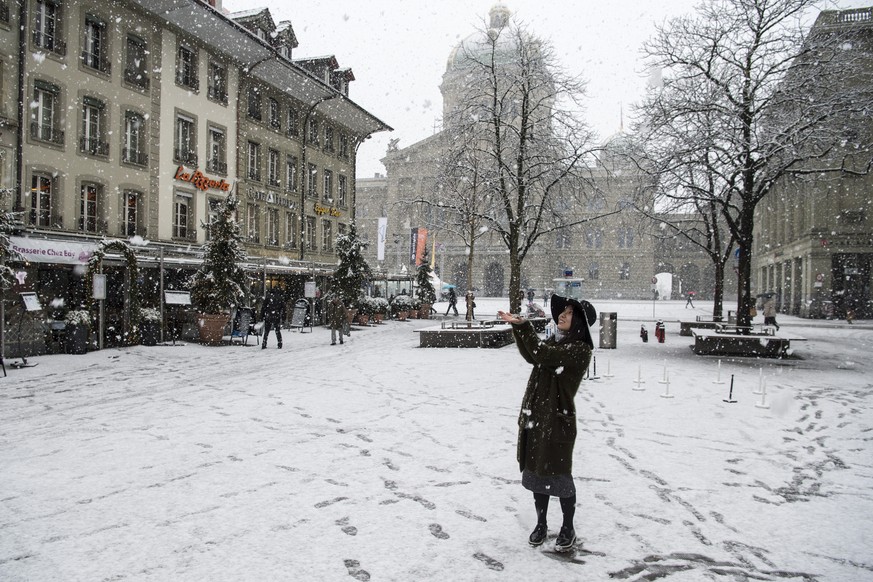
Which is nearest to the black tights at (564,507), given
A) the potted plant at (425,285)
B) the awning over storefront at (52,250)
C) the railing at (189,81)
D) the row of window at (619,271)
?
the awning over storefront at (52,250)

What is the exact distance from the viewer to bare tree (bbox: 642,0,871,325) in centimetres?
1608

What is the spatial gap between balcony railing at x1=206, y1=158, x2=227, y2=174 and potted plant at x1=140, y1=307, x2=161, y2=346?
868 cm

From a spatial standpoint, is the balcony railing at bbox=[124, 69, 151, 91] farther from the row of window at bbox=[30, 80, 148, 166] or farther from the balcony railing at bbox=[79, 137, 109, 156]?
the balcony railing at bbox=[79, 137, 109, 156]

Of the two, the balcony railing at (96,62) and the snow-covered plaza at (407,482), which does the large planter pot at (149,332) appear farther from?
the balcony railing at (96,62)

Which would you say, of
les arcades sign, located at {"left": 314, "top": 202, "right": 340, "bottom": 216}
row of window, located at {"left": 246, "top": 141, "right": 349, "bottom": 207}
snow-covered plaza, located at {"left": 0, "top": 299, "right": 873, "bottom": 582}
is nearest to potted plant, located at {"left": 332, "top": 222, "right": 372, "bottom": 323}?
row of window, located at {"left": 246, "top": 141, "right": 349, "bottom": 207}

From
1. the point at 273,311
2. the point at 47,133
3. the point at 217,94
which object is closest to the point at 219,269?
the point at 273,311

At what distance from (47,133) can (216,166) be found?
7.95 m

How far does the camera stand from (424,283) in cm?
4103

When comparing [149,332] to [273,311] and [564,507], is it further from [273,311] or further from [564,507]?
[564,507]

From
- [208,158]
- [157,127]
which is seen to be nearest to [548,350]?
[157,127]

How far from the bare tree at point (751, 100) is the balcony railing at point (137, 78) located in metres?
17.0

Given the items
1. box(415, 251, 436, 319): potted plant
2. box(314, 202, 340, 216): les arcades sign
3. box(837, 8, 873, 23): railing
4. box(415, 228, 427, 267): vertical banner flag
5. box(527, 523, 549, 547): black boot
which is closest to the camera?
box(527, 523, 549, 547): black boot

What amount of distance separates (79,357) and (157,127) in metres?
10.2

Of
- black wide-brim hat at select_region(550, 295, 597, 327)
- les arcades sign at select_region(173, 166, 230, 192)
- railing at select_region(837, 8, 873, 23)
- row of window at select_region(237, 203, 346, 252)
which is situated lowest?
black wide-brim hat at select_region(550, 295, 597, 327)
